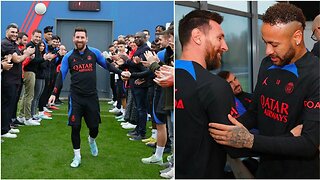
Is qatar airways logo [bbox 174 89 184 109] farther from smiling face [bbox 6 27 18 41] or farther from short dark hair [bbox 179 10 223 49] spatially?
smiling face [bbox 6 27 18 41]

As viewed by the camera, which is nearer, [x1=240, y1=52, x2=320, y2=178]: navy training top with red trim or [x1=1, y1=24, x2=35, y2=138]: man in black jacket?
[x1=240, y1=52, x2=320, y2=178]: navy training top with red trim

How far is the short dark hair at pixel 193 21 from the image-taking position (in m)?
1.13

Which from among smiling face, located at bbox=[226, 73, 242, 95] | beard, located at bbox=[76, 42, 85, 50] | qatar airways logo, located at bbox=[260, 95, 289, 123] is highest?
beard, located at bbox=[76, 42, 85, 50]

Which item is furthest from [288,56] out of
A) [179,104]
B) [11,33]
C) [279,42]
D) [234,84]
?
[11,33]

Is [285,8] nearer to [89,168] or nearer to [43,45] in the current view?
[89,168]

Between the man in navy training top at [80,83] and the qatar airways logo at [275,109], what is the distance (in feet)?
4.78

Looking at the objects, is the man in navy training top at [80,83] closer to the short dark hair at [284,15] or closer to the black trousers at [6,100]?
the black trousers at [6,100]

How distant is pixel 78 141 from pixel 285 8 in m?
1.89

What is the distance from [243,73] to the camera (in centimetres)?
333

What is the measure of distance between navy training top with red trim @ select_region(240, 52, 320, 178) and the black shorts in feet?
5.11

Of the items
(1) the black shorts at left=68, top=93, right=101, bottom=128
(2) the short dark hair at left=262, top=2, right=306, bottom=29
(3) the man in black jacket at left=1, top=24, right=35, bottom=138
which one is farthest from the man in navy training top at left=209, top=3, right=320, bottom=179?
(3) the man in black jacket at left=1, top=24, right=35, bottom=138

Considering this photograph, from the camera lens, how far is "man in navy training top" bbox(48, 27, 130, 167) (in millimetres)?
2582

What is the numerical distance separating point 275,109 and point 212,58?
26cm

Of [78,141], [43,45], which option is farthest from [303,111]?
[43,45]
